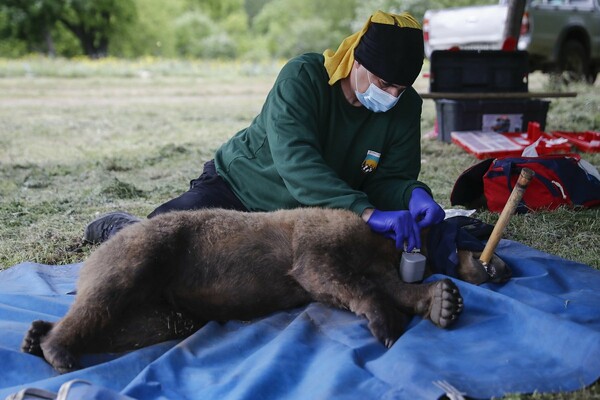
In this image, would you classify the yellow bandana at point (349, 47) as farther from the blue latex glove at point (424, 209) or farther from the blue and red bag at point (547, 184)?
the blue and red bag at point (547, 184)

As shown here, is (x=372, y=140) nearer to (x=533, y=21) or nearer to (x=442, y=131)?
(x=442, y=131)

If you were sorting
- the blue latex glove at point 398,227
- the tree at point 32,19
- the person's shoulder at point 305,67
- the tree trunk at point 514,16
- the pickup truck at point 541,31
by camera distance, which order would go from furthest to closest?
the tree at point 32,19
the pickup truck at point 541,31
the tree trunk at point 514,16
the person's shoulder at point 305,67
the blue latex glove at point 398,227

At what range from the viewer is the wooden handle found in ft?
10.8

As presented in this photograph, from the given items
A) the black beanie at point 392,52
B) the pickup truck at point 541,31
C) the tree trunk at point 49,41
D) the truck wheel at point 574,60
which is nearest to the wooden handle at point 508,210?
the black beanie at point 392,52

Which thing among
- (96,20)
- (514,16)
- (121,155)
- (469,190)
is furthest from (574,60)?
(96,20)

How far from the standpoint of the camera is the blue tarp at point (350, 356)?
110 inches

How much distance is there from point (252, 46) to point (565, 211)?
52.3m

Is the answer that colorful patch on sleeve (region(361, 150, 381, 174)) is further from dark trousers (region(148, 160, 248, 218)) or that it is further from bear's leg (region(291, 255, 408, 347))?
bear's leg (region(291, 255, 408, 347))

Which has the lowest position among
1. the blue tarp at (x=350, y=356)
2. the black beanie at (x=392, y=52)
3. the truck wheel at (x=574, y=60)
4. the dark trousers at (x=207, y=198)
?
the truck wheel at (x=574, y=60)

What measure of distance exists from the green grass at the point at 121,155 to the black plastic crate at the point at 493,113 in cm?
43

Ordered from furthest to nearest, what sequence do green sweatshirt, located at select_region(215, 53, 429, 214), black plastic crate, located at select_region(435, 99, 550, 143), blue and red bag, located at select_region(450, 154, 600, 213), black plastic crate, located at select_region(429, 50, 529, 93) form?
black plastic crate, located at select_region(429, 50, 529, 93)
black plastic crate, located at select_region(435, 99, 550, 143)
blue and red bag, located at select_region(450, 154, 600, 213)
green sweatshirt, located at select_region(215, 53, 429, 214)

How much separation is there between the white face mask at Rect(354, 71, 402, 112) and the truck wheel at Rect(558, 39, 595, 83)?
12104 mm

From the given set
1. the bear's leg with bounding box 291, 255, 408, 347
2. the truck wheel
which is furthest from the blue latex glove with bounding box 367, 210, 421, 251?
the truck wheel

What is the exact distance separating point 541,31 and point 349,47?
1151 cm
